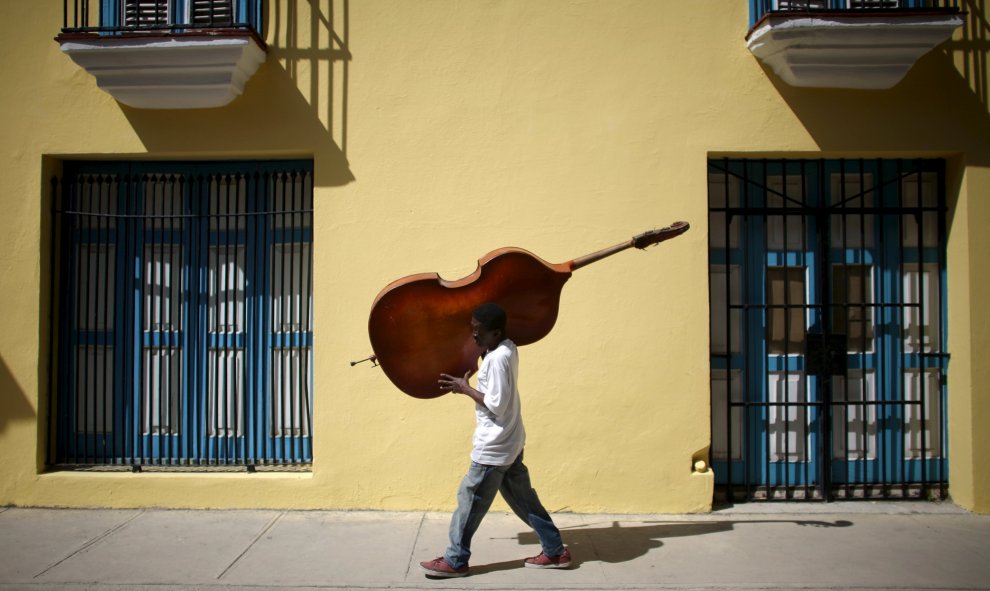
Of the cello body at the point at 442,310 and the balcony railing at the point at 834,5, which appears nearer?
the cello body at the point at 442,310

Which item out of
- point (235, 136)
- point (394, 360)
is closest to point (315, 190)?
point (235, 136)

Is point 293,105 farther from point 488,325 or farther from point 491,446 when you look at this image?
point 491,446

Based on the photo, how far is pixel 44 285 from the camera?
566 cm

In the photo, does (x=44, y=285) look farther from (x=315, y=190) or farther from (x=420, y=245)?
(x=420, y=245)

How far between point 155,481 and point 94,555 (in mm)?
959

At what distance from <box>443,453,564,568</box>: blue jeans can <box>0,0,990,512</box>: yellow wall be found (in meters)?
1.18

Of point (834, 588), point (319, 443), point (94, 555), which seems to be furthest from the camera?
point (319, 443)

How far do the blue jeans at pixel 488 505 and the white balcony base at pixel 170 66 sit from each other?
3183mm

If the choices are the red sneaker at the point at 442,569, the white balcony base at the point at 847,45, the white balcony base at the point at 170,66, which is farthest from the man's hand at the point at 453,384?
the white balcony base at the point at 847,45

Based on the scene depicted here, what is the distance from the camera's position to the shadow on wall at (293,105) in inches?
218

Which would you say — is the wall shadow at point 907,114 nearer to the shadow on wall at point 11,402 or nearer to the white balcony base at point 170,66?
the white balcony base at point 170,66

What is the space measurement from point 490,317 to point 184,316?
2935 millimetres

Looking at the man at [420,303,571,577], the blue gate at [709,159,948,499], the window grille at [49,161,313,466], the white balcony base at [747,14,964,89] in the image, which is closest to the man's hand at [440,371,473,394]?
the man at [420,303,571,577]

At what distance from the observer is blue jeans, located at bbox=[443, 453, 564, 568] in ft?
13.6
